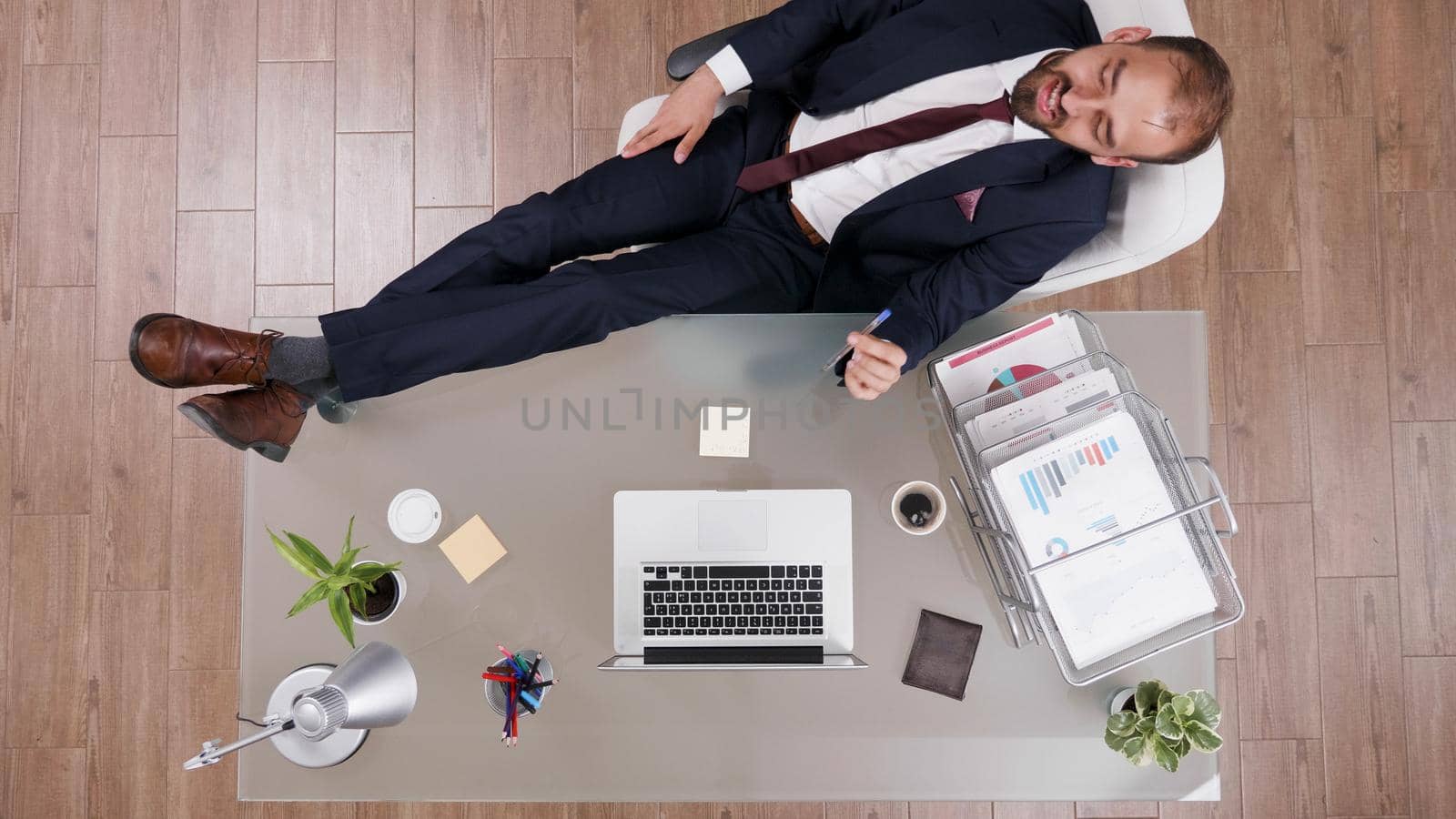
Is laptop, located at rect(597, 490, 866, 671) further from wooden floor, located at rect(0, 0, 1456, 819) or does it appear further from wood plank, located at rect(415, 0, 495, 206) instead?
wood plank, located at rect(415, 0, 495, 206)

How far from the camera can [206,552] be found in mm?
2211

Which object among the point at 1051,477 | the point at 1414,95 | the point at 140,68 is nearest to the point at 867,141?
the point at 1051,477

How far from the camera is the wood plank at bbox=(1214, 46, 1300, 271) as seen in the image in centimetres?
223

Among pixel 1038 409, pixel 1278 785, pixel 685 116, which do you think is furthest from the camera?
pixel 1278 785

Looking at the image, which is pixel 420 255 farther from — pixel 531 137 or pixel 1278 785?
pixel 1278 785

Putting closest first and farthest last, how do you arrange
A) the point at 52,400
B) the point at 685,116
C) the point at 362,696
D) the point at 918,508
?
the point at 362,696 → the point at 918,508 → the point at 685,116 → the point at 52,400

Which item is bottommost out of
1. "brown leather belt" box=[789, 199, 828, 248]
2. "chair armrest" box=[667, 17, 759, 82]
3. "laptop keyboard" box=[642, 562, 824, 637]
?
"laptop keyboard" box=[642, 562, 824, 637]

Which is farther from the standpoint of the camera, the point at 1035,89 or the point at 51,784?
the point at 51,784

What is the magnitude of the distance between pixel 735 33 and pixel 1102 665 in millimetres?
1281

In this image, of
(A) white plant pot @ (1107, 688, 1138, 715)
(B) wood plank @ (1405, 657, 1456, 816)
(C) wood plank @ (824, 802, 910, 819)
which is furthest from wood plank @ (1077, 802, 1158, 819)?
Result: (A) white plant pot @ (1107, 688, 1138, 715)

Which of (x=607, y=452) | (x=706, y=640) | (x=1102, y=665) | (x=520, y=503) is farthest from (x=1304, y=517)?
(x=520, y=503)

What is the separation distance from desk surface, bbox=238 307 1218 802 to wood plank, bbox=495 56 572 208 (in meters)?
0.97

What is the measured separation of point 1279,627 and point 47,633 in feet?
10.9

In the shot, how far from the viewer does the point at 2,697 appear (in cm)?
219
